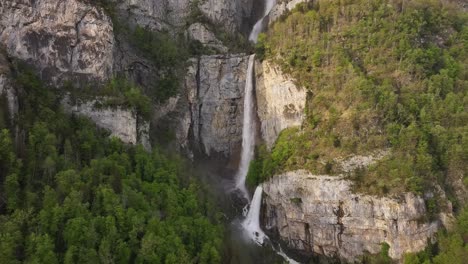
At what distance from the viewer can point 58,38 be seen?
35.1 meters

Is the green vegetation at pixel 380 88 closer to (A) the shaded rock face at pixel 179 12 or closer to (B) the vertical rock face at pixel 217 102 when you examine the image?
(B) the vertical rock face at pixel 217 102

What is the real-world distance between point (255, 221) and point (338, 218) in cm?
815

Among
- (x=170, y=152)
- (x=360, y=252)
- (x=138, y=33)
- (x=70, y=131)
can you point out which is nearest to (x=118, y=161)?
(x=70, y=131)

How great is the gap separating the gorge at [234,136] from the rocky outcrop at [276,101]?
0.18 m

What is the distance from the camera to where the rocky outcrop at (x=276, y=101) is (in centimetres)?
3786

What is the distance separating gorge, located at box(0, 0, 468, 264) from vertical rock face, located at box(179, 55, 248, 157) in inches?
6.1

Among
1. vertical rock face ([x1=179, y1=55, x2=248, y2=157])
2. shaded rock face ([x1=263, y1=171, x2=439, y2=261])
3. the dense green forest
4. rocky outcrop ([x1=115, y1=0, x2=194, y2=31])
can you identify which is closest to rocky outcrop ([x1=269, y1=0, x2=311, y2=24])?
vertical rock face ([x1=179, y1=55, x2=248, y2=157])

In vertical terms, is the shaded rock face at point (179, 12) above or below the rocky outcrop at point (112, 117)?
above

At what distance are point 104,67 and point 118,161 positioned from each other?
999cm

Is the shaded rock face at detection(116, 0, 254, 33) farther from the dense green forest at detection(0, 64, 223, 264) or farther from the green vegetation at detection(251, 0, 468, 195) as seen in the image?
the dense green forest at detection(0, 64, 223, 264)

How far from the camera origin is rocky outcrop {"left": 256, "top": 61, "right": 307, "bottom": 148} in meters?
37.9

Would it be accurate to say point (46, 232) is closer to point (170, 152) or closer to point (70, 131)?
point (70, 131)

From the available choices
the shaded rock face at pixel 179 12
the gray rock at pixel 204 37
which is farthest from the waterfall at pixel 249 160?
the shaded rock face at pixel 179 12

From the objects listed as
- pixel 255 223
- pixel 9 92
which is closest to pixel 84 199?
pixel 9 92
